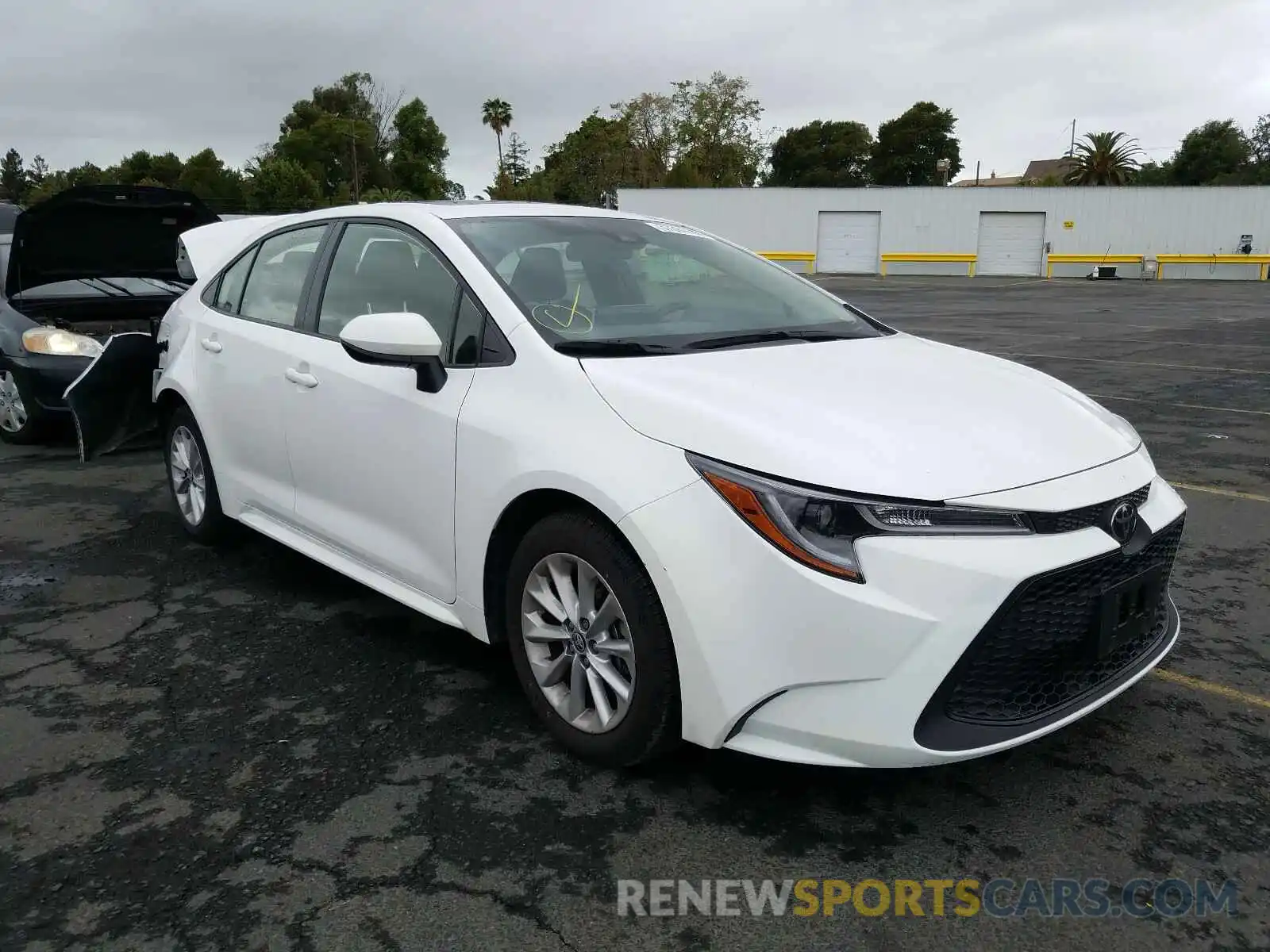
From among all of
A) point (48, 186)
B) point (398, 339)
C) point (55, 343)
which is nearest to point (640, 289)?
point (398, 339)

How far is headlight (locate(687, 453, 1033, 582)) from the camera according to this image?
2.40 m

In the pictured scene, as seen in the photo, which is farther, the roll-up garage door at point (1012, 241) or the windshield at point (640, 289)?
the roll-up garage door at point (1012, 241)

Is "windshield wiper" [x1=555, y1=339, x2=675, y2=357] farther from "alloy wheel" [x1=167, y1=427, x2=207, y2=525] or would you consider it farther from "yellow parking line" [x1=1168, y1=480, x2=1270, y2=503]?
"yellow parking line" [x1=1168, y1=480, x2=1270, y2=503]

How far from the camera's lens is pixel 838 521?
2.42 m

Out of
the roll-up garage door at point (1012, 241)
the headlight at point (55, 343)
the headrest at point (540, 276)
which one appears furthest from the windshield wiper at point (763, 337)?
the roll-up garage door at point (1012, 241)

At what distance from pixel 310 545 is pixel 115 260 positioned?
4802mm

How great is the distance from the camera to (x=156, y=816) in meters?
2.71

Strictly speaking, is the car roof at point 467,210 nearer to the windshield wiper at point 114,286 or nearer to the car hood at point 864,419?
the car hood at point 864,419

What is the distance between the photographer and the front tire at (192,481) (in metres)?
4.79

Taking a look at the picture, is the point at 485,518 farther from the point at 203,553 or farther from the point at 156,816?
the point at 203,553

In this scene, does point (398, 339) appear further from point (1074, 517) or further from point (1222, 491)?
point (1222, 491)

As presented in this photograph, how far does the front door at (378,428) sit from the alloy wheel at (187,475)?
3.58ft

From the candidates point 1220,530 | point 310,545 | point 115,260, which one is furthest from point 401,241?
point 115,260

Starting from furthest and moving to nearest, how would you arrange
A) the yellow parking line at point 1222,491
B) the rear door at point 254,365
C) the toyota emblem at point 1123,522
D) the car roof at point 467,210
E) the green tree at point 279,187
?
the green tree at point 279,187 → the yellow parking line at point 1222,491 → the rear door at point 254,365 → the car roof at point 467,210 → the toyota emblem at point 1123,522
